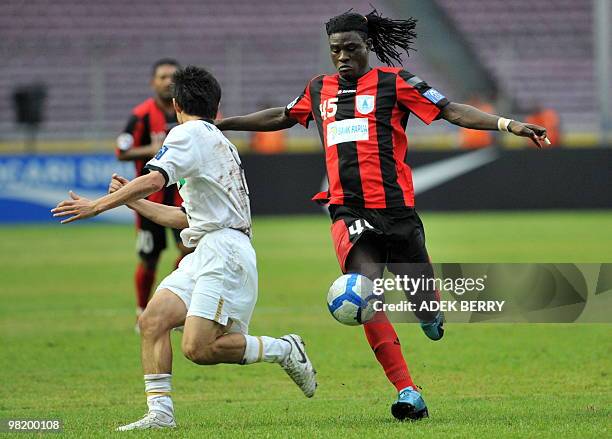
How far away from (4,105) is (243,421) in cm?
2222

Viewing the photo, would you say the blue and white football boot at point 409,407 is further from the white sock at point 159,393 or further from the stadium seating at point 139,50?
the stadium seating at point 139,50

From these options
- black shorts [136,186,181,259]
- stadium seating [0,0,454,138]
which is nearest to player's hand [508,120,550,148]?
black shorts [136,186,181,259]

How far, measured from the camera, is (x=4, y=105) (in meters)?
27.2

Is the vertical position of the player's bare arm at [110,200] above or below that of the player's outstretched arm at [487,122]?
below

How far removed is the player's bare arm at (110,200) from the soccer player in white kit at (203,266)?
98mm

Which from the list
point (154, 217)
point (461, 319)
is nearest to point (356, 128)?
point (154, 217)

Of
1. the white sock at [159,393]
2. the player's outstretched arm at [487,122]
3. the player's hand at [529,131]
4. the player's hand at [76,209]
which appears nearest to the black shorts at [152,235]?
the white sock at [159,393]

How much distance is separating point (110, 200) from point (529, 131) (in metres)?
2.22

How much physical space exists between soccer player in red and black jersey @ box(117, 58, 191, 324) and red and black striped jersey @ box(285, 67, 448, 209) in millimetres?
4354

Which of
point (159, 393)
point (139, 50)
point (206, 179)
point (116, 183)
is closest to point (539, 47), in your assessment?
point (139, 50)

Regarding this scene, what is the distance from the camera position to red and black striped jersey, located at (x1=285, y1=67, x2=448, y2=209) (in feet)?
21.6

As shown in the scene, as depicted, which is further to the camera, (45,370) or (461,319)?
(45,370)

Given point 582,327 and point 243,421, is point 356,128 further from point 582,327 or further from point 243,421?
point 582,327

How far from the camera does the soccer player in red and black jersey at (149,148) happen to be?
10.8 m
